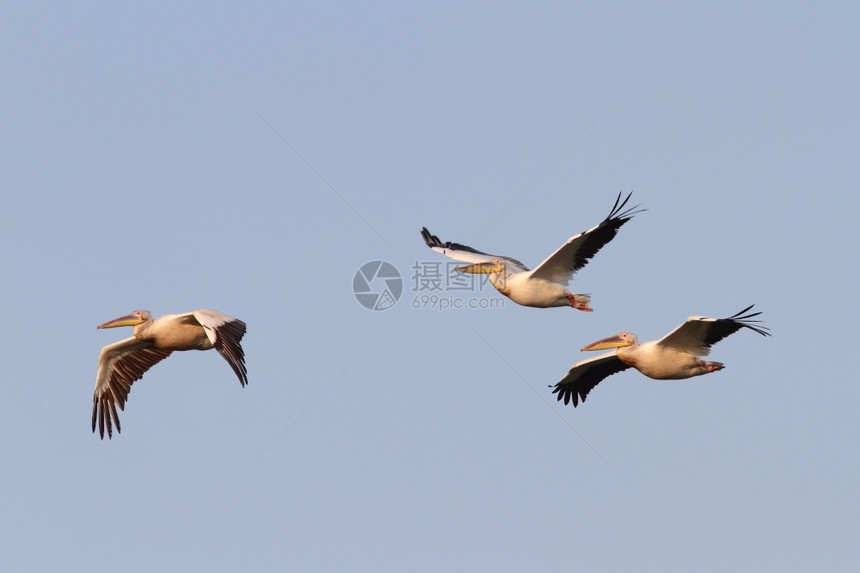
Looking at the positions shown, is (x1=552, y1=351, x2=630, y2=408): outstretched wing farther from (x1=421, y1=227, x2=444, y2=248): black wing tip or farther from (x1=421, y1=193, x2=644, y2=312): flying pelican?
(x1=421, y1=227, x2=444, y2=248): black wing tip

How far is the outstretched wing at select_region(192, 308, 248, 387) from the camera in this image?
12445 millimetres

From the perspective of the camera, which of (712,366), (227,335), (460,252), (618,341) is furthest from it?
(460,252)

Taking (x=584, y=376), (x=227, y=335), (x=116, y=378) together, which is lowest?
(x=116, y=378)

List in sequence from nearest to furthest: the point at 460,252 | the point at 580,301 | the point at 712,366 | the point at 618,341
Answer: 1. the point at 712,366
2. the point at 618,341
3. the point at 580,301
4. the point at 460,252

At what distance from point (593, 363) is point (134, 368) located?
5.70m

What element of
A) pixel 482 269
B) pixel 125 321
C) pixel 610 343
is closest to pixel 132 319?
pixel 125 321

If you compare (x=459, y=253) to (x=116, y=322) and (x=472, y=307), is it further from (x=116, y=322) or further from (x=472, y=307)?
(x=116, y=322)

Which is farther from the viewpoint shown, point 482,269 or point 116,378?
point 482,269

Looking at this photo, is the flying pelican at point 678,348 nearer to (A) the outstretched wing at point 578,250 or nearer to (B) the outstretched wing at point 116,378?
(A) the outstretched wing at point 578,250

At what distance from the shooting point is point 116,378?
49.9 feet

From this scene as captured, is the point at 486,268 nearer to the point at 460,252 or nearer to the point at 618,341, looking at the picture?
the point at 460,252

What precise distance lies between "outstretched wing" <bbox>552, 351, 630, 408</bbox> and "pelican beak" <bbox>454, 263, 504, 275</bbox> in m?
1.61

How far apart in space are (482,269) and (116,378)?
16.0 ft

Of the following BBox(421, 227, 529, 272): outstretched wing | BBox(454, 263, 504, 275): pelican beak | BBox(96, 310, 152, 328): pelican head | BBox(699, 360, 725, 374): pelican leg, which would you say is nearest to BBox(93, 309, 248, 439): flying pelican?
BBox(96, 310, 152, 328): pelican head
